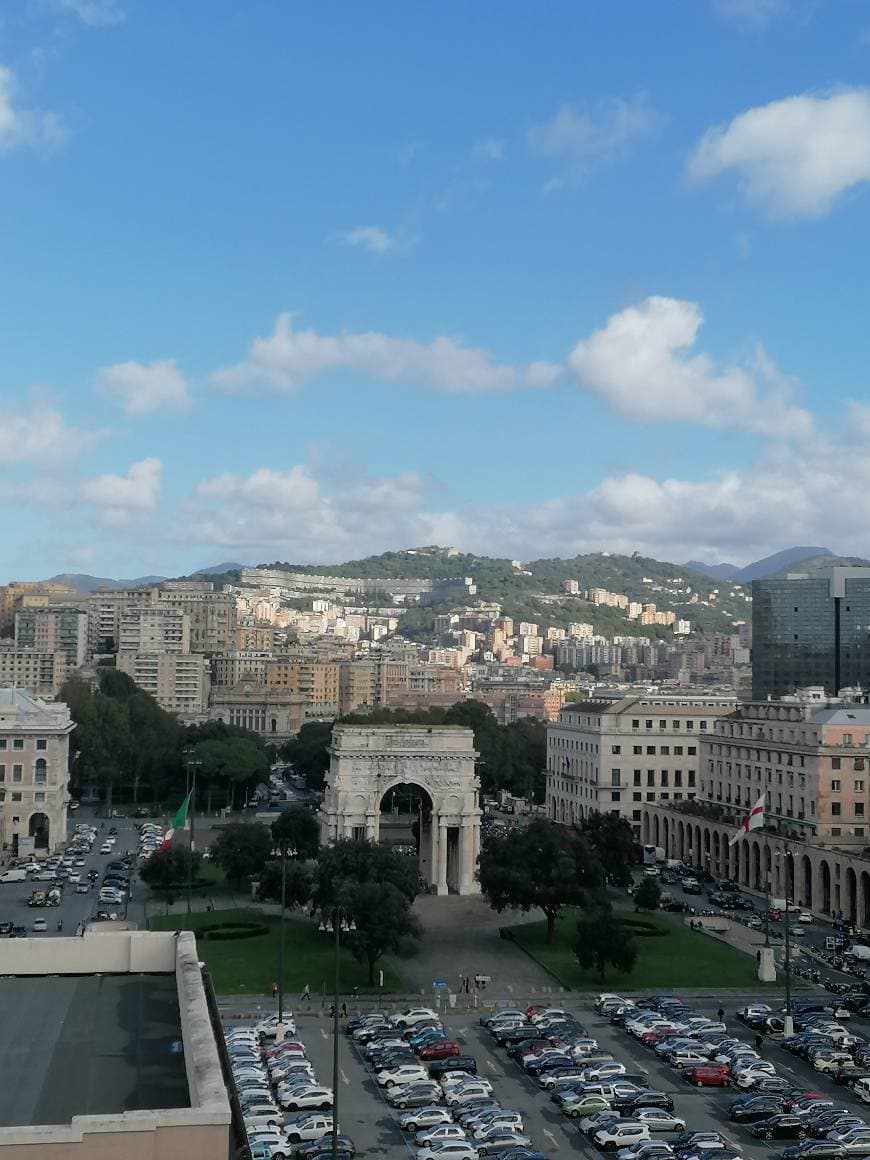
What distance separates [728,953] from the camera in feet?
206

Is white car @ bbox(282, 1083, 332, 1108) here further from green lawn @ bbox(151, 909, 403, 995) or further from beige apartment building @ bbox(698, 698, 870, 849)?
beige apartment building @ bbox(698, 698, 870, 849)

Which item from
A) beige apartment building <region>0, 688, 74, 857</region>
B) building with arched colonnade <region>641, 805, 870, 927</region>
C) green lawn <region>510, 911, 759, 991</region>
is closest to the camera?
green lawn <region>510, 911, 759, 991</region>

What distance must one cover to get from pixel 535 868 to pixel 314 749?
77894mm

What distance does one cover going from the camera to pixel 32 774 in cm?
9706

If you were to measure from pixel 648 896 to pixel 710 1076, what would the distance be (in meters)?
29.2

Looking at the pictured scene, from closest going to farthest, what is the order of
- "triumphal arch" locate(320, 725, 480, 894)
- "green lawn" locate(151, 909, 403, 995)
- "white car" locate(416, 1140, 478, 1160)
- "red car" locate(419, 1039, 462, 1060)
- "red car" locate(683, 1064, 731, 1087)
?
"white car" locate(416, 1140, 478, 1160)
"red car" locate(683, 1064, 731, 1087)
"red car" locate(419, 1039, 462, 1060)
"green lawn" locate(151, 909, 403, 995)
"triumphal arch" locate(320, 725, 480, 894)

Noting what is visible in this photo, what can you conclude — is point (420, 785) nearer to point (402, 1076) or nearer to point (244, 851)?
point (244, 851)

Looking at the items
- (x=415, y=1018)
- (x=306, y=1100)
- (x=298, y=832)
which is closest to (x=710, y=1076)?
(x=415, y=1018)

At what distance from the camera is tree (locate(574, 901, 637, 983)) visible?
55844mm

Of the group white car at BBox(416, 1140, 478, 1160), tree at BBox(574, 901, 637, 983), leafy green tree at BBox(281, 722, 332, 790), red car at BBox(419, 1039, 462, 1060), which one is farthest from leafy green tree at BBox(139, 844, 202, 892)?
leafy green tree at BBox(281, 722, 332, 790)

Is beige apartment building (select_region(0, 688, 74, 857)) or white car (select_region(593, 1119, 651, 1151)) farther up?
beige apartment building (select_region(0, 688, 74, 857))

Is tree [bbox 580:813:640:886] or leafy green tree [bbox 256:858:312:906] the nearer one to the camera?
leafy green tree [bbox 256:858:312:906]

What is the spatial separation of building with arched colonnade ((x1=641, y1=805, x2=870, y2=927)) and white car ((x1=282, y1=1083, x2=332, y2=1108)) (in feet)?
94.6

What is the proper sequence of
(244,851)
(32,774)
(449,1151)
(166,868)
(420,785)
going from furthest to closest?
(32,774)
(420,785)
(244,851)
(166,868)
(449,1151)
